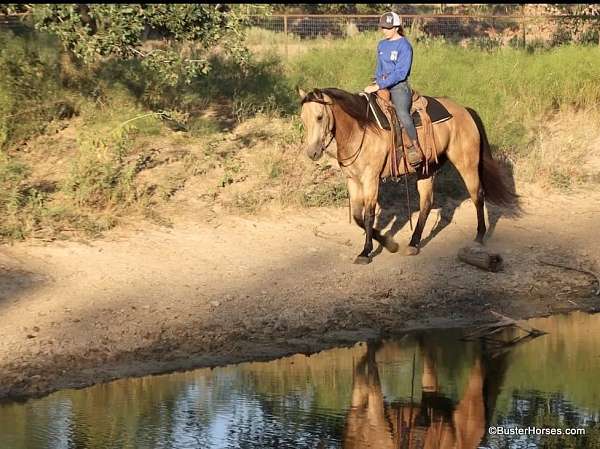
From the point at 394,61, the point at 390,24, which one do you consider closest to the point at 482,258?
the point at 394,61

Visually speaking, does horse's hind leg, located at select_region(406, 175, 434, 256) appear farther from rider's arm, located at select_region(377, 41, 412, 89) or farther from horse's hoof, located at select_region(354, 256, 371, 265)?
rider's arm, located at select_region(377, 41, 412, 89)

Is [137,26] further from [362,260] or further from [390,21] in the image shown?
[362,260]

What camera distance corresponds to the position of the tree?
1244 centimetres

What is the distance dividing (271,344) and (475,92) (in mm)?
8389

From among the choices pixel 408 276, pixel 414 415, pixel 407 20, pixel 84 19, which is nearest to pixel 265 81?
pixel 84 19

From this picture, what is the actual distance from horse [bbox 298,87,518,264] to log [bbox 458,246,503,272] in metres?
0.60

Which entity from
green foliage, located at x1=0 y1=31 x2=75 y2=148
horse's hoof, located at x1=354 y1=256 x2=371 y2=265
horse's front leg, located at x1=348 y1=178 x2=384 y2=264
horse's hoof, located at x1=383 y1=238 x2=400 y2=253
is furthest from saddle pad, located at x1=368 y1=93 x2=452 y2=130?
green foliage, located at x1=0 y1=31 x2=75 y2=148

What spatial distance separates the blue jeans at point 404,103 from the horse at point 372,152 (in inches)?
9.7

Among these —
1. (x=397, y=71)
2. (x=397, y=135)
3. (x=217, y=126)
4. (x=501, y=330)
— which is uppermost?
(x=397, y=71)

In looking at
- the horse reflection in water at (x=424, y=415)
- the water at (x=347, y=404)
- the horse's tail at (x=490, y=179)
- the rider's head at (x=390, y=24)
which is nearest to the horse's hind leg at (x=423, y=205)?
the horse's tail at (x=490, y=179)

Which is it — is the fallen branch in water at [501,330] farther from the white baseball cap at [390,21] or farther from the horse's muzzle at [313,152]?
the white baseball cap at [390,21]

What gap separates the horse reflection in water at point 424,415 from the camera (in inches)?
314

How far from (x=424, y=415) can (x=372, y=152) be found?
4.29 meters

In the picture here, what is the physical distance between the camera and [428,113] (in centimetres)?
1262
